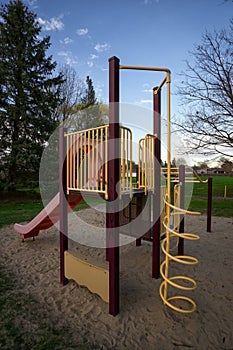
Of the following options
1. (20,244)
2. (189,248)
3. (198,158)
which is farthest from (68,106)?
(189,248)

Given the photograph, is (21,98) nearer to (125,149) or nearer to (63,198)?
(63,198)

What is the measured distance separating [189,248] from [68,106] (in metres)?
15.7

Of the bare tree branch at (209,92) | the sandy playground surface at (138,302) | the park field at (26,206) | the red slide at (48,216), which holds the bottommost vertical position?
the sandy playground surface at (138,302)

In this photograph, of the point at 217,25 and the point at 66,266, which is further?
the point at 217,25

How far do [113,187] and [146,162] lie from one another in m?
1.45

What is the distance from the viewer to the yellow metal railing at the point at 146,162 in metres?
3.76

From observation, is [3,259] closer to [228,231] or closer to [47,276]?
[47,276]

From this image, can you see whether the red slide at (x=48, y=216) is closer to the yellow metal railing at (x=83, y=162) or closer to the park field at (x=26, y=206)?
the yellow metal railing at (x=83, y=162)

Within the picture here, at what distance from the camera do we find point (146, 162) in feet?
12.5

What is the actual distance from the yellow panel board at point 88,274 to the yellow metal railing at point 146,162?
161 cm

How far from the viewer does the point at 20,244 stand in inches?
208

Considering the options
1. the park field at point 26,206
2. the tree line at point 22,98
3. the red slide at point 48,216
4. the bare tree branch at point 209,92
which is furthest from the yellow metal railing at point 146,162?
the tree line at point 22,98

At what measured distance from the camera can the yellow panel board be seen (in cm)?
271

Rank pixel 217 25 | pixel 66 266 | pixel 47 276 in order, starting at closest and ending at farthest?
pixel 66 266 < pixel 47 276 < pixel 217 25
